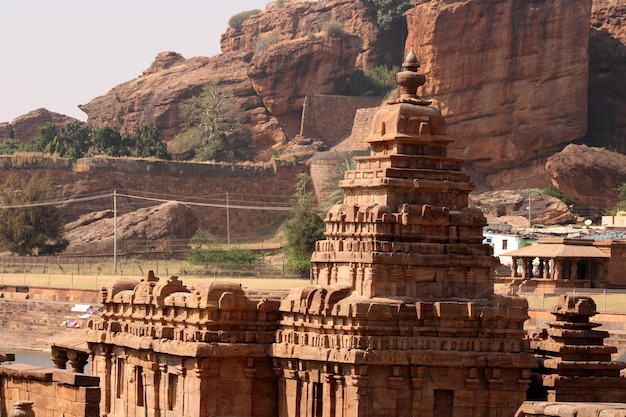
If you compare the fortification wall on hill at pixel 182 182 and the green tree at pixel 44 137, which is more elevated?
the green tree at pixel 44 137

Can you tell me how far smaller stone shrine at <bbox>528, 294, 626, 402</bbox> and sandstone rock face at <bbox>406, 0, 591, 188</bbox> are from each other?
4911 centimetres

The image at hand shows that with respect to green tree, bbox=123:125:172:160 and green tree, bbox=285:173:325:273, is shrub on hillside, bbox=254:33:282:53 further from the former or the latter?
green tree, bbox=285:173:325:273

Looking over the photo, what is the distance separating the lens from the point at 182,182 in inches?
3442

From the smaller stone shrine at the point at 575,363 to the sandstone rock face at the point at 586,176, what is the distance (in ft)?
156

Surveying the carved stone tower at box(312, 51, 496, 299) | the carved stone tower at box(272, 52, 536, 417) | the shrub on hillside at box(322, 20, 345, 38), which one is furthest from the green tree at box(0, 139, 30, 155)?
the carved stone tower at box(272, 52, 536, 417)

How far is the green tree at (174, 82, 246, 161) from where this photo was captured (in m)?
96.7

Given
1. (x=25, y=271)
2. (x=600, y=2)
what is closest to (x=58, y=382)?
(x=25, y=271)

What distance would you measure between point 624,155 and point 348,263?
5397 cm

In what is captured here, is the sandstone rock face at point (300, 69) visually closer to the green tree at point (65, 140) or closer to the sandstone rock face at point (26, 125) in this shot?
the green tree at point (65, 140)

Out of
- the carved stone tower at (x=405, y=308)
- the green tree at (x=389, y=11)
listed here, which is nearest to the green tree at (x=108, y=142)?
the green tree at (x=389, y=11)

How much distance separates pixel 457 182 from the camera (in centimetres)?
3108

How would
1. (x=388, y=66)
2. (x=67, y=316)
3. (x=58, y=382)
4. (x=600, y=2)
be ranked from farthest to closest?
(x=388, y=66), (x=600, y=2), (x=67, y=316), (x=58, y=382)

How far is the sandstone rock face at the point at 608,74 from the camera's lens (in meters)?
86.4

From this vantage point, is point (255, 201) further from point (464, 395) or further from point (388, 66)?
point (464, 395)
